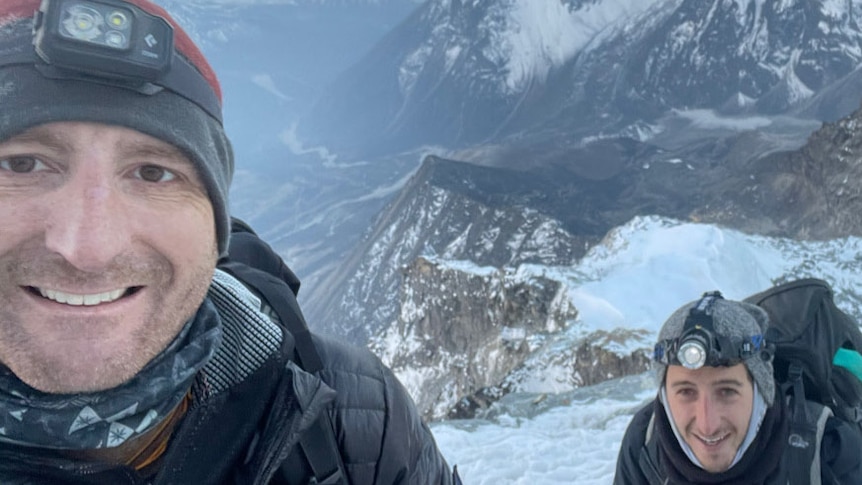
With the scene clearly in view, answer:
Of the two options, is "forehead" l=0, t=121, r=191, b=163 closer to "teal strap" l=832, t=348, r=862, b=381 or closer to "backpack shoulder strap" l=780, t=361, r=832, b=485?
"backpack shoulder strap" l=780, t=361, r=832, b=485

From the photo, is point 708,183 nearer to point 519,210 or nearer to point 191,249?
point 519,210

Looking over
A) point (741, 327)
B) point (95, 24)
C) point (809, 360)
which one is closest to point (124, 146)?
point (95, 24)

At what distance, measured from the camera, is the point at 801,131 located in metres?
133

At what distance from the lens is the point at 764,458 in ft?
12.8

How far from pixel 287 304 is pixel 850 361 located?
3853 mm

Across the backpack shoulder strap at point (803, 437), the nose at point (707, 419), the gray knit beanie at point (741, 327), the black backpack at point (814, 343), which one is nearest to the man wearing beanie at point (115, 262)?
the nose at point (707, 419)

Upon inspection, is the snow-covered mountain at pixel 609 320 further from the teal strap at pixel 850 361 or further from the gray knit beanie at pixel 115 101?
the gray knit beanie at pixel 115 101

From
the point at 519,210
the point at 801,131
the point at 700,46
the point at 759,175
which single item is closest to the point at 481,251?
the point at 519,210

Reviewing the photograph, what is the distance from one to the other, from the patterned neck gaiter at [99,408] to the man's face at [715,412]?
10.6 ft

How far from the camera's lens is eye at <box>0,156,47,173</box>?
1.73 metres

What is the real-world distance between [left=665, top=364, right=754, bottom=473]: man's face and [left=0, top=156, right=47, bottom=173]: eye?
3.77m

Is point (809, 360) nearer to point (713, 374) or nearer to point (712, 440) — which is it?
point (713, 374)

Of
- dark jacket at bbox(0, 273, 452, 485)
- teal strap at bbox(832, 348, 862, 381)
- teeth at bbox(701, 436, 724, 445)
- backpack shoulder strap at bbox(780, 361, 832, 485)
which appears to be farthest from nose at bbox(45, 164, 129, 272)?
teal strap at bbox(832, 348, 862, 381)

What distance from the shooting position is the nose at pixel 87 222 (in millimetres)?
1685
